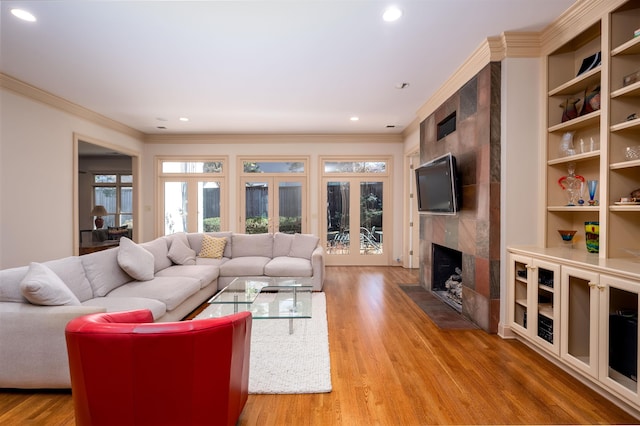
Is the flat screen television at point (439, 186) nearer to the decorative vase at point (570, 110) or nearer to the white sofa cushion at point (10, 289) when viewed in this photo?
the decorative vase at point (570, 110)

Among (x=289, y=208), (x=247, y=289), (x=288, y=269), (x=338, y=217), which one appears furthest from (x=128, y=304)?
Result: (x=338, y=217)

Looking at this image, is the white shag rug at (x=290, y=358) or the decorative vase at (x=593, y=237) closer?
the white shag rug at (x=290, y=358)

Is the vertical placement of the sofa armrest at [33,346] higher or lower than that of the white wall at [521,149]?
lower

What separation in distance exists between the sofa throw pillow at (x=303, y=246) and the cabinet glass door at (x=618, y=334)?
359cm

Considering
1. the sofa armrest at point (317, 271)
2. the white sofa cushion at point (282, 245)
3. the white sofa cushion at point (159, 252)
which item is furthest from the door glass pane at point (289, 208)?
the white sofa cushion at point (159, 252)

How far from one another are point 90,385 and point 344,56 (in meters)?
3.17

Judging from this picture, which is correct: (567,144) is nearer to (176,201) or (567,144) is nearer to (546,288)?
(546,288)

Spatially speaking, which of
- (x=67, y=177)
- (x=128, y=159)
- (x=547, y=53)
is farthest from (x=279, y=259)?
(x=128, y=159)

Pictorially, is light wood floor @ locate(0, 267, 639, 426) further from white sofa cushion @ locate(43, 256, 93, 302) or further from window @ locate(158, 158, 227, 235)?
window @ locate(158, 158, 227, 235)

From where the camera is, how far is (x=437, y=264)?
170 inches

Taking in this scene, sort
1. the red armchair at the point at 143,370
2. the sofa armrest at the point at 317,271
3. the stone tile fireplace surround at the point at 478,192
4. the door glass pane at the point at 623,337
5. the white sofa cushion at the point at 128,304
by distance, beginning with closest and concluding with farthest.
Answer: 1. the red armchair at the point at 143,370
2. the door glass pane at the point at 623,337
3. the white sofa cushion at the point at 128,304
4. the stone tile fireplace surround at the point at 478,192
5. the sofa armrest at the point at 317,271

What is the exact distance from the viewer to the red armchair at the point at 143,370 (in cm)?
126

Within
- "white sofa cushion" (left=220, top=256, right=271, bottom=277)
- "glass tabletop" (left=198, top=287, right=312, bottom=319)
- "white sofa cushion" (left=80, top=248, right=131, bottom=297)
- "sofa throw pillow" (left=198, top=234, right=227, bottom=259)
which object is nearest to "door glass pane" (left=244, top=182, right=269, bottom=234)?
"sofa throw pillow" (left=198, top=234, right=227, bottom=259)

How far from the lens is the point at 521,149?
111 inches
